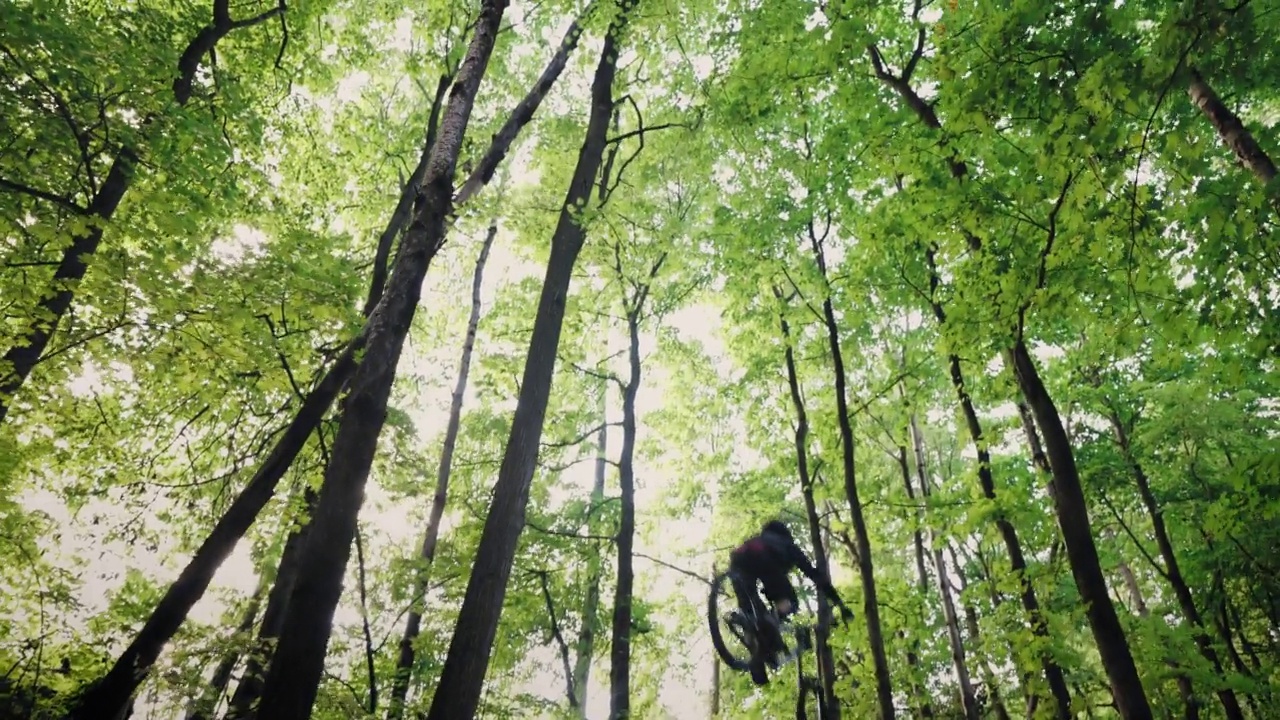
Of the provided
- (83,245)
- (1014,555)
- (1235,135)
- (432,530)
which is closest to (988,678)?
(1014,555)

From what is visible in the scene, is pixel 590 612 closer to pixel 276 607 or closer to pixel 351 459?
pixel 276 607

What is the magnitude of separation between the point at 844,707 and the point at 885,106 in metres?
9.05

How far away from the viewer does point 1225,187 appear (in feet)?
11.2

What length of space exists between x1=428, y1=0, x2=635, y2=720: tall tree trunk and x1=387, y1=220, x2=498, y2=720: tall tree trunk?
311cm

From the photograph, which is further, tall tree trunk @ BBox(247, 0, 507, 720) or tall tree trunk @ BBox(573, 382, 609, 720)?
tall tree trunk @ BBox(573, 382, 609, 720)

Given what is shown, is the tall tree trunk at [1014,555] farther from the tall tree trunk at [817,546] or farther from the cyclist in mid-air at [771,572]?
the tall tree trunk at [817,546]

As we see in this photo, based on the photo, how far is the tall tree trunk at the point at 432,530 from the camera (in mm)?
7773

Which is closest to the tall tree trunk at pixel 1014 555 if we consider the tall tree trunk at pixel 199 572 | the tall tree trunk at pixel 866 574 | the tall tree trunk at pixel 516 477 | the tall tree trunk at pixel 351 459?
the tall tree trunk at pixel 866 574

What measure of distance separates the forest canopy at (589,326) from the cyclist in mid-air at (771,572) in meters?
0.70

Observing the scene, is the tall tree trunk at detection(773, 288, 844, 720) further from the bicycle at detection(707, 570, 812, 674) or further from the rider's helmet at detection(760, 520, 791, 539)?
the rider's helmet at detection(760, 520, 791, 539)

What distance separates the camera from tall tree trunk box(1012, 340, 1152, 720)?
472 centimetres

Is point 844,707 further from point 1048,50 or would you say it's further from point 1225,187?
point 1048,50

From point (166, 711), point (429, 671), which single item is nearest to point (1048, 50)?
point (166, 711)

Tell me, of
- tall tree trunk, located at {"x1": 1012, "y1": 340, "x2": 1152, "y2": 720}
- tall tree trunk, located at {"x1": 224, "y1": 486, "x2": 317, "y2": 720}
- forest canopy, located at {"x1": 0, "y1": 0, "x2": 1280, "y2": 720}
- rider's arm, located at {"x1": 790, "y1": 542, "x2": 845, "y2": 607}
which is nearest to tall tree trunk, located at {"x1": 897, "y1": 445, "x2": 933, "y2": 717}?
forest canopy, located at {"x1": 0, "y1": 0, "x2": 1280, "y2": 720}
